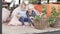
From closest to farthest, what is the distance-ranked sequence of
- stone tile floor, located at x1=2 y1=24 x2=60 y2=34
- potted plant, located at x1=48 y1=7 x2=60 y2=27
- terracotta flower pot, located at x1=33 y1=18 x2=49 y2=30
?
stone tile floor, located at x1=2 y1=24 x2=60 y2=34
terracotta flower pot, located at x1=33 y1=18 x2=49 y2=30
potted plant, located at x1=48 y1=7 x2=60 y2=27

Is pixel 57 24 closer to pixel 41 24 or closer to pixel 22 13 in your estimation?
pixel 41 24

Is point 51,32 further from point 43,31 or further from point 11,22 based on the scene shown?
point 11,22

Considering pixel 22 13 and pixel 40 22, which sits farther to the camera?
pixel 22 13

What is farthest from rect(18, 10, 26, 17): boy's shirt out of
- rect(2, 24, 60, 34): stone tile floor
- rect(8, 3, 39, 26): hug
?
rect(2, 24, 60, 34): stone tile floor

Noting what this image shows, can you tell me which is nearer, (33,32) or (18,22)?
(33,32)

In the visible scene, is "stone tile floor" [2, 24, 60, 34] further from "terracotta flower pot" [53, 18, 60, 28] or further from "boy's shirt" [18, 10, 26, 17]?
"boy's shirt" [18, 10, 26, 17]

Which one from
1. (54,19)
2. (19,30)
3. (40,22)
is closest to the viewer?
(19,30)

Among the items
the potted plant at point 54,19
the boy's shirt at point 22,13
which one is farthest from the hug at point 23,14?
the potted plant at point 54,19

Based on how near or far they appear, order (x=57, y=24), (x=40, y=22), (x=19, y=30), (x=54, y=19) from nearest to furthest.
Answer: (x=19, y=30) → (x=40, y=22) → (x=54, y=19) → (x=57, y=24)

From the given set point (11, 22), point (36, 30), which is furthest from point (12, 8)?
point (36, 30)

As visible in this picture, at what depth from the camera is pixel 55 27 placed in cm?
624

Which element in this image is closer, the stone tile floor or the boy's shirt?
the stone tile floor

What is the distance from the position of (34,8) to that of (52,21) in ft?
2.62

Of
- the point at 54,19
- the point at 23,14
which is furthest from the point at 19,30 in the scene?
the point at 54,19
